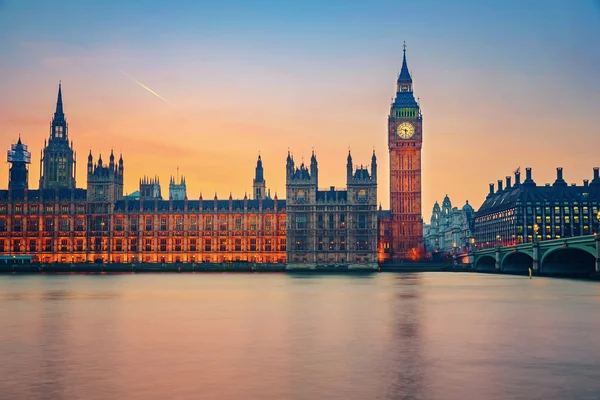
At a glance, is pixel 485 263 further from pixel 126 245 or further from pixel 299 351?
pixel 299 351

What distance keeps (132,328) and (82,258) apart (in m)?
153

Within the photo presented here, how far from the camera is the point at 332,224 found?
596ft

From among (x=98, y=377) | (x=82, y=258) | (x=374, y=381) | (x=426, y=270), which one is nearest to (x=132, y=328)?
(x=98, y=377)

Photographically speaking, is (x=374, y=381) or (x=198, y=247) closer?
(x=374, y=381)

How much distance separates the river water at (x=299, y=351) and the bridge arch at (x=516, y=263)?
93168 millimetres

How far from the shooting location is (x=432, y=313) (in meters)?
52.9

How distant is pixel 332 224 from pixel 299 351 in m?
149

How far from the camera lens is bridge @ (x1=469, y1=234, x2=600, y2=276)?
103m

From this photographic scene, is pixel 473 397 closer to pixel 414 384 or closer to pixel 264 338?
pixel 414 384

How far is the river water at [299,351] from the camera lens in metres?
24.6

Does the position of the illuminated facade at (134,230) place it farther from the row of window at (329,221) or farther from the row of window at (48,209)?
the row of window at (329,221)

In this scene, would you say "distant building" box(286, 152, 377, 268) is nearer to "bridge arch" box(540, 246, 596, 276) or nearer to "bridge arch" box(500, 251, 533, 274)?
"bridge arch" box(500, 251, 533, 274)

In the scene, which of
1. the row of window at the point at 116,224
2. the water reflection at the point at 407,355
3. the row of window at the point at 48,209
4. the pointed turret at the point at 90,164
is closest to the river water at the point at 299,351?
the water reflection at the point at 407,355

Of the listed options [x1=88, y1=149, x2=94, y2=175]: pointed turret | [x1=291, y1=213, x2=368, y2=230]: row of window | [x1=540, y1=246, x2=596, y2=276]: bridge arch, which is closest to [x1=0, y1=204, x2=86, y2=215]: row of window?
[x1=88, y1=149, x2=94, y2=175]: pointed turret
